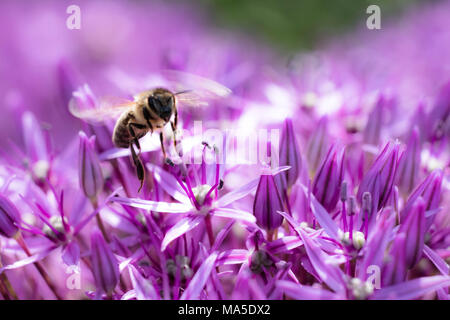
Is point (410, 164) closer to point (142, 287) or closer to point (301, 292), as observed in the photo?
point (301, 292)

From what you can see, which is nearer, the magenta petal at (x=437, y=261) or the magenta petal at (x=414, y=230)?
the magenta petal at (x=414, y=230)

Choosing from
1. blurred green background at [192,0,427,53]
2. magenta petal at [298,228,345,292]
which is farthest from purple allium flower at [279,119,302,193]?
blurred green background at [192,0,427,53]

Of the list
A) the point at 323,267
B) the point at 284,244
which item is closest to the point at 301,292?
the point at 323,267

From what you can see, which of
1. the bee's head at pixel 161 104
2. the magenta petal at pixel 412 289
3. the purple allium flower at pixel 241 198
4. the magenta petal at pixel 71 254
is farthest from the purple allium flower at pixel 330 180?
the magenta petal at pixel 71 254

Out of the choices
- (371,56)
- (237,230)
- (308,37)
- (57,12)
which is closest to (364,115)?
(237,230)

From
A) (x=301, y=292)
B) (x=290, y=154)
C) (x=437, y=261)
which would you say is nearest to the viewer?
(x=301, y=292)

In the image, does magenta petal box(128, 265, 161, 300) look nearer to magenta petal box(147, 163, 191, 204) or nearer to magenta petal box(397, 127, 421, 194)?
magenta petal box(147, 163, 191, 204)

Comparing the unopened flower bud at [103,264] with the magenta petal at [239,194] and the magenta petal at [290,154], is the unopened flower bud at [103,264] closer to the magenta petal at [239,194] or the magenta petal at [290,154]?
the magenta petal at [239,194]
